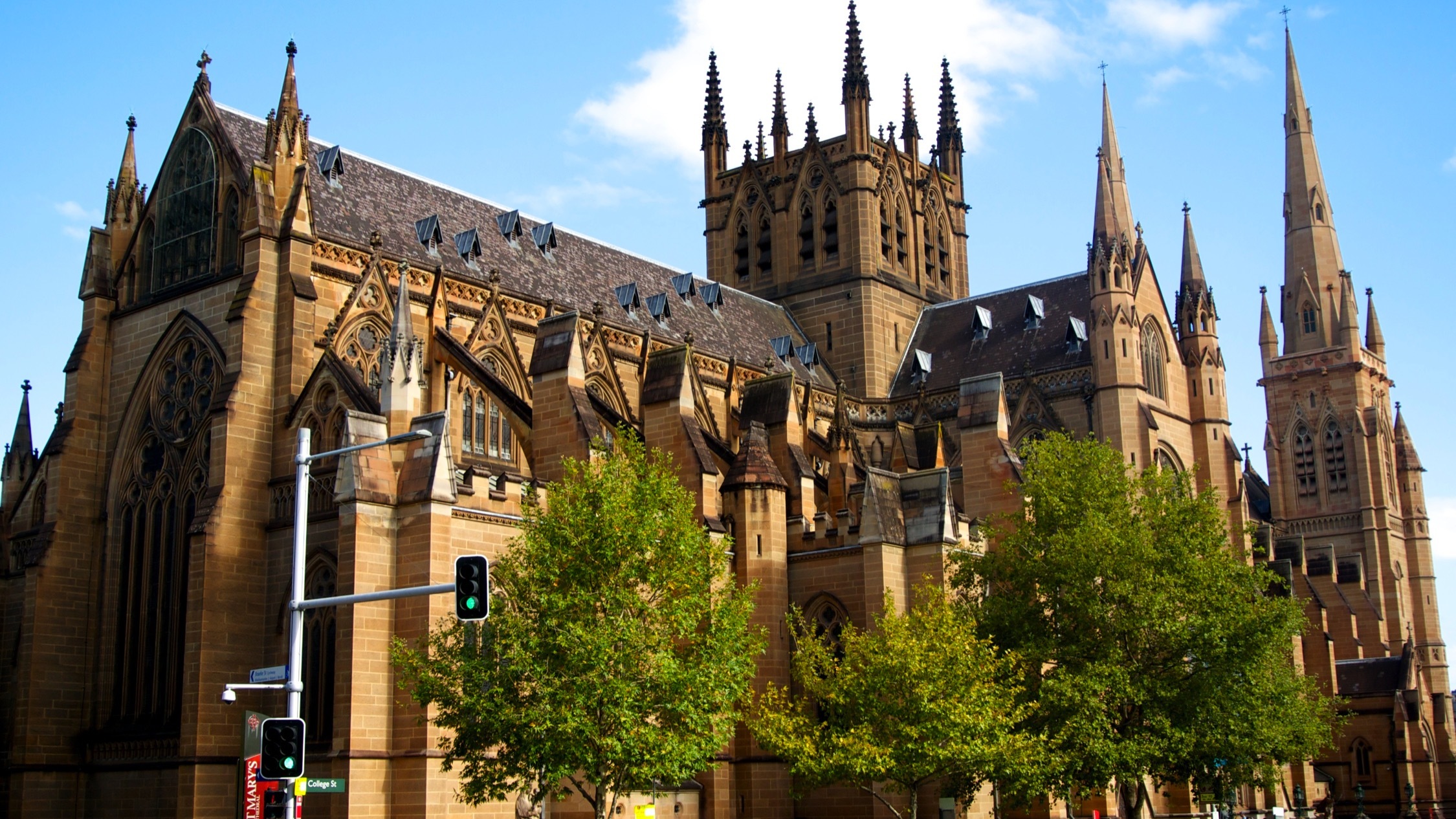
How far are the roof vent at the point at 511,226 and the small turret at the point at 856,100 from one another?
1833 centimetres

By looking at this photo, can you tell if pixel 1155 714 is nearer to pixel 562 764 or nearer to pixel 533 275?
pixel 562 764

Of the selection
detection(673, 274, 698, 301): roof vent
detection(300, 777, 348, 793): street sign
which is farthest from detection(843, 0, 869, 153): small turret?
detection(300, 777, 348, 793): street sign

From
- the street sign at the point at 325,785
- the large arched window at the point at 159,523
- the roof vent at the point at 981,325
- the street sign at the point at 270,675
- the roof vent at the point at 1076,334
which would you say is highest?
the roof vent at the point at 981,325

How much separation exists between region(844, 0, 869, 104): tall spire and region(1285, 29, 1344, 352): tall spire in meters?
36.8

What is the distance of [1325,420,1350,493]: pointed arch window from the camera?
287 ft

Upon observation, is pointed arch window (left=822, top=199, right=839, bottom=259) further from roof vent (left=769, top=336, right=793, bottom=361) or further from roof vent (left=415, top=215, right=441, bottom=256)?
roof vent (left=415, top=215, right=441, bottom=256)

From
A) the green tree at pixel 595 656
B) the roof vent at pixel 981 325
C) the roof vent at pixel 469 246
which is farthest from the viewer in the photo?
the roof vent at pixel 981 325

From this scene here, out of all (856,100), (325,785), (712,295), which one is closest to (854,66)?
(856,100)

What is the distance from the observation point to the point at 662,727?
30.7 meters

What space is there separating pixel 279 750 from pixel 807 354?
140 feet

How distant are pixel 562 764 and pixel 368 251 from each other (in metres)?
18.0

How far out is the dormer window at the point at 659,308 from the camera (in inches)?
2149

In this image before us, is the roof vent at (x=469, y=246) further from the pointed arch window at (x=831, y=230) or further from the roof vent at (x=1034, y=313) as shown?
the roof vent at (x=1034, y=313)

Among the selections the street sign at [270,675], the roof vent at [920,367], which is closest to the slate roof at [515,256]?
the roof vent at [920,367]
